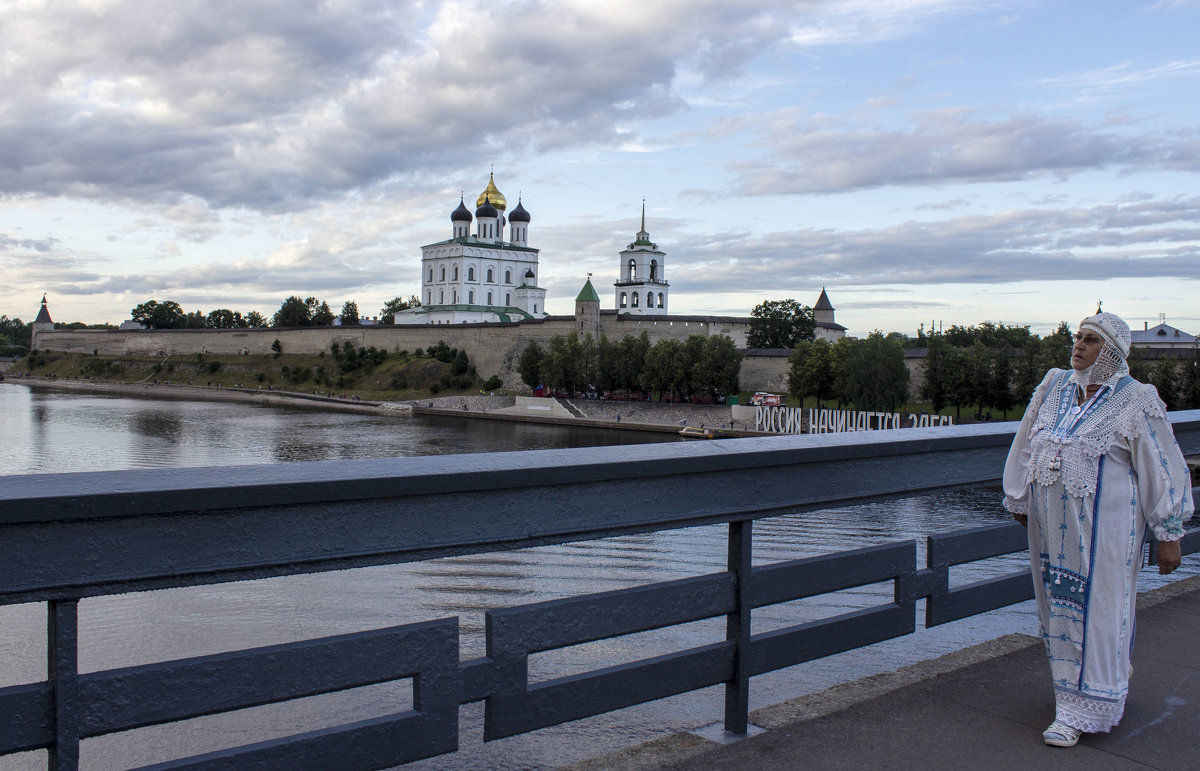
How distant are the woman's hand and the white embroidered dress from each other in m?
0.03

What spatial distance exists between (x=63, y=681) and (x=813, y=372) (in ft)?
150

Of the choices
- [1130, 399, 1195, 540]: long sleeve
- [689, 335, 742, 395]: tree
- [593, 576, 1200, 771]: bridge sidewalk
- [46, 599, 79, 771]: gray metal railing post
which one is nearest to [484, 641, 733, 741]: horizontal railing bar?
[593, 576, 1200, 771]: bridge sidewalk

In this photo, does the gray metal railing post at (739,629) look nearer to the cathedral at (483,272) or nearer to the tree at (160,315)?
the cathedral at (483,272)

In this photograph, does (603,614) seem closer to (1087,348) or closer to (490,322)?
(1087,348)

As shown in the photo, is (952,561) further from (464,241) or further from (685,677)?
(464,241)

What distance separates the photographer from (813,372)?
150ft

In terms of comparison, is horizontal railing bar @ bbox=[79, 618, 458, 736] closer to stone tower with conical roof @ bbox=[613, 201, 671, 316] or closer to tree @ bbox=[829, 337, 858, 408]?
tree @ bbox=[829, 337, 858, 408]

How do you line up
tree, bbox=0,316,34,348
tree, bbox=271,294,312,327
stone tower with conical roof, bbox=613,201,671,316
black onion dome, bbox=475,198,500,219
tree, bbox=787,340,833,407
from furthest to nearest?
1. tree, bbox=0,316,34,348
2. tree, bbox=271,294,312,327
3. black onion dome, bbox=475,198,500,219
4. stone tower with conical roof, bbox=613,201,671,316
5. tree, bbox=787,340,833,407

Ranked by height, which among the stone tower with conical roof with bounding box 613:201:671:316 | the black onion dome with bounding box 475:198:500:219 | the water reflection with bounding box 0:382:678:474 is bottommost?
the water reflection with bounding box 0:382:678:474

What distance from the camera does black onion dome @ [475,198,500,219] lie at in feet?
286

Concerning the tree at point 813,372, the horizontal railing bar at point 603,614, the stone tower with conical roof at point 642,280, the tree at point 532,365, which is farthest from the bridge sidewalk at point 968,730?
the stone tower with conical roof at point 642,280

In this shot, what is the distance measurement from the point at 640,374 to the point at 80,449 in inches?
1150

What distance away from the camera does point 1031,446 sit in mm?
2621

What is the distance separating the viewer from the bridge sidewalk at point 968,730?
6.91 ft
